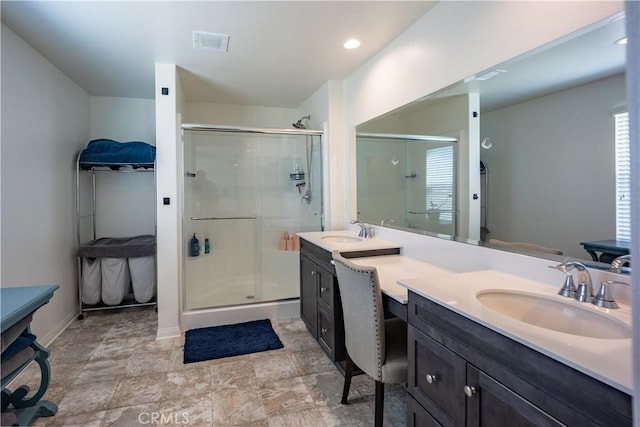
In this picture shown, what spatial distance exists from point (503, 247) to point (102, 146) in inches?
142

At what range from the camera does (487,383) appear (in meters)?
0.99

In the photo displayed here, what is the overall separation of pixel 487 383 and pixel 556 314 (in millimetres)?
421

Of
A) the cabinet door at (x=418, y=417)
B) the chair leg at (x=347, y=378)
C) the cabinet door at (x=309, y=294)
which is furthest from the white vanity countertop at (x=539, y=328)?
the cabinet door at (x=309, y=294)

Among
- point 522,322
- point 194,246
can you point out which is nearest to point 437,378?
point 522,322

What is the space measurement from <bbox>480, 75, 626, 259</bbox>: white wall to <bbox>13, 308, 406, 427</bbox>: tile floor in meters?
1.26

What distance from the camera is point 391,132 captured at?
2658 millimetres

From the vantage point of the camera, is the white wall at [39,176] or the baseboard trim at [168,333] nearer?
the white wall at [39,176]

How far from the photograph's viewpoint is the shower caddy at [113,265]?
3.23 metres

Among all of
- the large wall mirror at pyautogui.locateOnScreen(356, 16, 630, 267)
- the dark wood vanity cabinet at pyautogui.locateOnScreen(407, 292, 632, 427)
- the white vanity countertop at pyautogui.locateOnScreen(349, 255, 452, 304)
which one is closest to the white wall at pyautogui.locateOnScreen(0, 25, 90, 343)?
the white vanity countertop at pyautogui.locateOnScreen(349, 255, 452, 304)

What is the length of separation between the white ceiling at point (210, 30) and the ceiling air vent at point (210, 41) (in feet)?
0.14

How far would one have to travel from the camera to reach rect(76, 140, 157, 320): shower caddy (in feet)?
10.6

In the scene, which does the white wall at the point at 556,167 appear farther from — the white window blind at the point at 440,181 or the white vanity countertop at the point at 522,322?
the white window blind at the point at 440,181

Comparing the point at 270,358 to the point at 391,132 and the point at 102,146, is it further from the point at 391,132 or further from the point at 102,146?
the point at 102,146

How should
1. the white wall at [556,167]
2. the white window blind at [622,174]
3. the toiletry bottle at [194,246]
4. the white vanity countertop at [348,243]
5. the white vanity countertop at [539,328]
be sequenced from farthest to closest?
1. the toiletry bottle at [194,246]
2. the white vanity countertop at [348,243]
3. the white wall at [556,167]
4. the white window blind at [622,174]
5. the white vanity countertop at [539,328]
